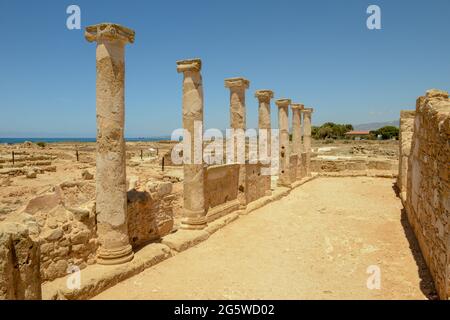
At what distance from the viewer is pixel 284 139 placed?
598 inches

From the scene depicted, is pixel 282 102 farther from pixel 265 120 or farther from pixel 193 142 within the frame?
pixel 193 142

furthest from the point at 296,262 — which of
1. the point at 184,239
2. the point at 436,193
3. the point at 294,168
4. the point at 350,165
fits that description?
the point at 350,165

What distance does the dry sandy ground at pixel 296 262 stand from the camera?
5203mm

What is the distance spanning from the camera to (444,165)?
15.7ft

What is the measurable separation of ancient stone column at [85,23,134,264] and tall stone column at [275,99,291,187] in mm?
10276

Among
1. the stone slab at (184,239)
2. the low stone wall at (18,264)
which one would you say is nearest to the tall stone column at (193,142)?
the stone slab at (184,239)

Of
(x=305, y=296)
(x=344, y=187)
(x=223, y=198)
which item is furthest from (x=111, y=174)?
(x=344, y=187)

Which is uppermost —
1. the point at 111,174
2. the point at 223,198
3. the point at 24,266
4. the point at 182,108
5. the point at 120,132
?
A: the point at 182,108

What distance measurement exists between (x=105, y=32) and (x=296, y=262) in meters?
5.59

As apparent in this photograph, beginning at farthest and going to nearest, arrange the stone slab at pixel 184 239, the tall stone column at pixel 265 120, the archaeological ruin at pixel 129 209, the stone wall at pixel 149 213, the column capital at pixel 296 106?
the column capital at pixel 296 106, the tall stone column at pixel 265 120, the stone slab at pixel 184 239, the stone wall at pixel 149 213, the archaeological ruin at pixel 129 209

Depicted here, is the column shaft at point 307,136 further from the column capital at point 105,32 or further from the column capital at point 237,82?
the column capital at point 105,32

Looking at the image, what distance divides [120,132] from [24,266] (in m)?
3.63

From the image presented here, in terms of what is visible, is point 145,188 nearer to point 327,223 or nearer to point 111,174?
point 111,174

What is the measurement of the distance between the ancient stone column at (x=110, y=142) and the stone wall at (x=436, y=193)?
5.10m
